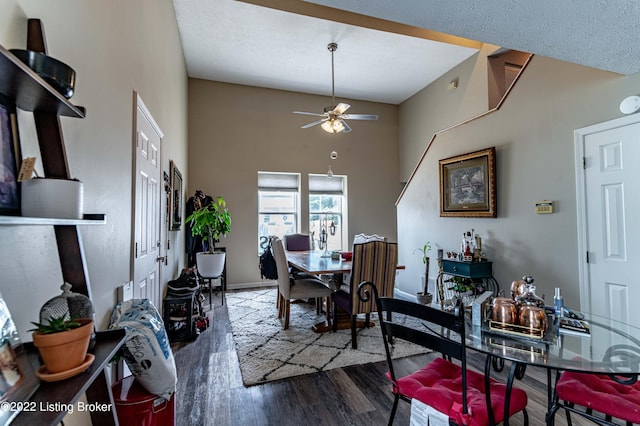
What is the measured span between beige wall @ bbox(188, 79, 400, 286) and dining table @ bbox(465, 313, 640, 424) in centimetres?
493

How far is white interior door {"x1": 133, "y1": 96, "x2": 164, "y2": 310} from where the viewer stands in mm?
2215

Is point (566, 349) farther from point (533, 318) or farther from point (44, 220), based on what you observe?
point (44, 220)

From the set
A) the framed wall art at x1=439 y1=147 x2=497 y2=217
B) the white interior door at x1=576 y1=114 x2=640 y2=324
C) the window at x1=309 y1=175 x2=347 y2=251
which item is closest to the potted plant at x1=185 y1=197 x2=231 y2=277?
the window at x1=309 y1=175 x2=347 y2=251

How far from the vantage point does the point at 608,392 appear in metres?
1.42

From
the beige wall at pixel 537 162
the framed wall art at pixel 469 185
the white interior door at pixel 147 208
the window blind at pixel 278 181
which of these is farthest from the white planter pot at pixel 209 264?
the framed wall art at pixel 469 185

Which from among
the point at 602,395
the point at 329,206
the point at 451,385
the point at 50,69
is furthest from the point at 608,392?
the point at 329,206

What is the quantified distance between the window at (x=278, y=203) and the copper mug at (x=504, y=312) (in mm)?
4988

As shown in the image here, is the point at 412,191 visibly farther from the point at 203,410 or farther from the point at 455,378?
the point at 203,410

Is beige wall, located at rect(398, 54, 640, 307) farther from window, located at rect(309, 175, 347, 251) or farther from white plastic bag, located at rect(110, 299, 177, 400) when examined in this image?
white plastic bag, located at rect(110, 299, 177, 400)

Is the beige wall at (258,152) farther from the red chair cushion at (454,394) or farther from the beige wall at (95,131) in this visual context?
the red chair cushion at (454,394)

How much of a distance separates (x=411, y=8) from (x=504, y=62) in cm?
417

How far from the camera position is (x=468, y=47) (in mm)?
4828

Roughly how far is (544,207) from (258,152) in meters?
4.79

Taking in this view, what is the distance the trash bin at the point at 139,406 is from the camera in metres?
1.42
